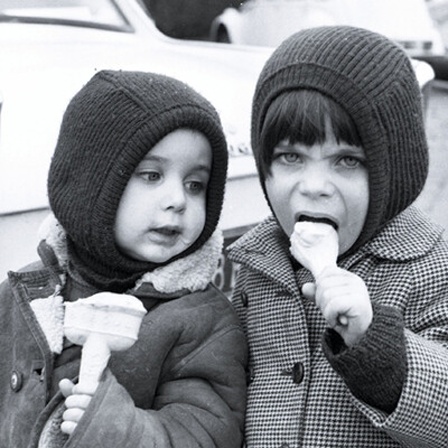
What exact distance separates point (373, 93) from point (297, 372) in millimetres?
590

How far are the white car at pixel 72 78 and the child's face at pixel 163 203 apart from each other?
438 mm

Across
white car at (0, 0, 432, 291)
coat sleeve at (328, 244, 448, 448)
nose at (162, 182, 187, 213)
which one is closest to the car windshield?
white car at (0, 0, 432, 291)

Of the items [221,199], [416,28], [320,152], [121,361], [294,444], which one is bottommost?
[416,28]

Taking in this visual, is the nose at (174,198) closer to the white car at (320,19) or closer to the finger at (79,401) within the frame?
the finger at (79,401)

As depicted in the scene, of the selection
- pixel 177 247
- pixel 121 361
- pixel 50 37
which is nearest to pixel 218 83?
pixel 50 37

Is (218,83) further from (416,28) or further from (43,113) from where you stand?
(416,28)

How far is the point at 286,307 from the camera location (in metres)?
2.25

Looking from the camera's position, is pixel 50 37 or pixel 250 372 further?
pixel 50 37

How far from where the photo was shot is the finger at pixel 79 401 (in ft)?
6.47

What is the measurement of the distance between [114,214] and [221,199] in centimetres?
26

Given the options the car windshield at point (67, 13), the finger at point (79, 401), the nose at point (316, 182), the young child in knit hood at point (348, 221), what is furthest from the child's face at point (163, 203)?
the car windshield at point (67, 13)

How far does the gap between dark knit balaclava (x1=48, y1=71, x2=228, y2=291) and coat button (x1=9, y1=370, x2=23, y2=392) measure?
266 mm

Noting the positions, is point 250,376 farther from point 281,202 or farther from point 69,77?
point 69,77

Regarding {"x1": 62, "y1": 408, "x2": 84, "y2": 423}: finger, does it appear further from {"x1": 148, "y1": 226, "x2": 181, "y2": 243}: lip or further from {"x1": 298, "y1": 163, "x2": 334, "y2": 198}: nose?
{"x1": 298, "y1": 163, "x2": 334, "y2": 198}: nose
